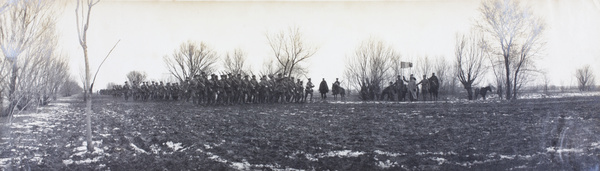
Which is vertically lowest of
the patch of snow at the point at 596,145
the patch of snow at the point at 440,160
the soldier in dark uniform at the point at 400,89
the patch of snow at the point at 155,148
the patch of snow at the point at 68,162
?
the patch of snow at the point at 68,162

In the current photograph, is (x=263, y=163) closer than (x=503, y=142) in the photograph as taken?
Yes

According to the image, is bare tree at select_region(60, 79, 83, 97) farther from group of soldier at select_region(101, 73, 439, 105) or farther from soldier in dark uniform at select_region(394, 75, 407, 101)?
soldier in dark uniform at select_region(394, 75, 407, 101)

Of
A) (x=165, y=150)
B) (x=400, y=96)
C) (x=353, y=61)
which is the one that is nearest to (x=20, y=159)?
(x=165, y=150)

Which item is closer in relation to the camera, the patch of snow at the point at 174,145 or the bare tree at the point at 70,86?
the patch of snow at the point at 174,145

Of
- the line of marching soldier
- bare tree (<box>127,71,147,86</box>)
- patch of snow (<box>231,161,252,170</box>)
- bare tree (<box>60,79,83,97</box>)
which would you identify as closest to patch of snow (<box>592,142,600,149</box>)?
patch of snow (<box>231,161,252,170</box>)

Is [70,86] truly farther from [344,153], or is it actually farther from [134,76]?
[344,153]

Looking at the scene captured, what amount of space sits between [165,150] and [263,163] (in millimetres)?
1537

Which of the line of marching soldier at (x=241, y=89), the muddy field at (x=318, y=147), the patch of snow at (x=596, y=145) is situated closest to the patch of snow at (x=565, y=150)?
the muddy field at (x=318, y=147)

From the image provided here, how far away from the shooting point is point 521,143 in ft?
15.9

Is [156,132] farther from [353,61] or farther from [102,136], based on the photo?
[353,61]

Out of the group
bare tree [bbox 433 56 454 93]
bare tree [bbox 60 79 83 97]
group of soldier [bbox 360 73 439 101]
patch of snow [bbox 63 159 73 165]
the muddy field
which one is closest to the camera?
the muddy field

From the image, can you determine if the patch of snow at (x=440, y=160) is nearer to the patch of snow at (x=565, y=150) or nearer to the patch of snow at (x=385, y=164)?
the patch of snow at (x=385, y=164)

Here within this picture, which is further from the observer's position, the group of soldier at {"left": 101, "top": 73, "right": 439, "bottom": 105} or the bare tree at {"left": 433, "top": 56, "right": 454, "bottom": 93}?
the bare tree at {"left": 433, "top": 56, "right": 454, "bottom": 93}

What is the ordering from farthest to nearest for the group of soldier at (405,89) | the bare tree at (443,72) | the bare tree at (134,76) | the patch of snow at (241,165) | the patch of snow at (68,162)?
the bare tree at (443,72) → the group of soldier at (405,89) → the bare tree at (134,76) → the patch of snow at (68,162) → the patch of snow at (241,165)
